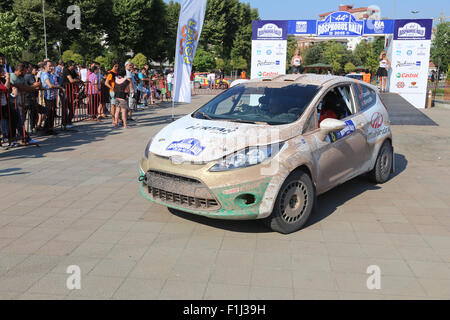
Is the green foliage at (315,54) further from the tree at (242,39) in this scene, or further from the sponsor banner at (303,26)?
the sponsor banner at (303,26)

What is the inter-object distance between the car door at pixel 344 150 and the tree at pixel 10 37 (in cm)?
4504

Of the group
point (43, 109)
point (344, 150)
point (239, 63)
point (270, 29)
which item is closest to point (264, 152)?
point (344, 150)

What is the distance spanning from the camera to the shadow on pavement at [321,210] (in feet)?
16.1

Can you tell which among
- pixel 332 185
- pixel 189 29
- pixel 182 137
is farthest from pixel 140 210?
pixel 189 29

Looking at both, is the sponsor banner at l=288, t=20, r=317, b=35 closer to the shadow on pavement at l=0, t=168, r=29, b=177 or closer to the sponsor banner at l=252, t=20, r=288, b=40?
the sponsor banner at l=252, t=20, r=288, b=40

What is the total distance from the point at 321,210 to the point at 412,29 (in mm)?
19888

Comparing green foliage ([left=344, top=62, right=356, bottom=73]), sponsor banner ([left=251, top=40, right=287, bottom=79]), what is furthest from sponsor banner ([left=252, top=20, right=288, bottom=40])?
green foliage ([left=344, top=62, right=356, bottom=73])

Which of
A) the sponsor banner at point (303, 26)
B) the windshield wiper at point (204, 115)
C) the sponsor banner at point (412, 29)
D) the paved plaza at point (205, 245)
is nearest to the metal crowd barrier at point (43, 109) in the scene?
the paved plaza at point (205, 245)

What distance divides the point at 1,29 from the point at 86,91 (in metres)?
35.5

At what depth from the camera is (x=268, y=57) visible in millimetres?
23344

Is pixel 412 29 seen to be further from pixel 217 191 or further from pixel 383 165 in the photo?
pixel 217 191

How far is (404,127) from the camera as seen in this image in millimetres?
13344

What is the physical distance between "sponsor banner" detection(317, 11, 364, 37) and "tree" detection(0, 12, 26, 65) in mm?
34007

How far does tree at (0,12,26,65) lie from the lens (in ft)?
139
